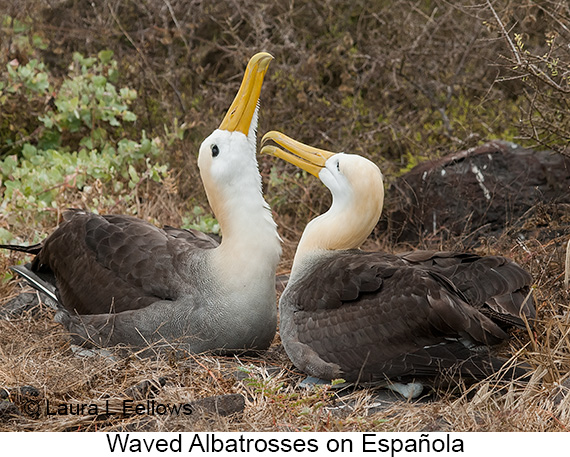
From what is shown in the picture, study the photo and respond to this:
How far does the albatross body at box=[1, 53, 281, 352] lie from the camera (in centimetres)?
395

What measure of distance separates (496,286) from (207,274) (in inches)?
54.4

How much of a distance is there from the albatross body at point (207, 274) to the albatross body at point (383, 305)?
21cm

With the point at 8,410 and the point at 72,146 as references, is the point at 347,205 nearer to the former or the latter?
the point at 8,410

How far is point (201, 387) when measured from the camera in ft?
11.8

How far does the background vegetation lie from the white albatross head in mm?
1441

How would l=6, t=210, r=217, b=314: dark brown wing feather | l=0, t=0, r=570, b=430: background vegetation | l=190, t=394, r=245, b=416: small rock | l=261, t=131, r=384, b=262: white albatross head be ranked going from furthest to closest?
l=0, t=0, r=570, b=430: background vegetation → l=6, t=210, r=217, b=314: dark brown wing feather → l=261, t=131, r=384, b=262: white albatross head → l=190, t=394, r=245, b=416: small rock

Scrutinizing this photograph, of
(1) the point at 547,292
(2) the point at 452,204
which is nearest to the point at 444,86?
(2) the point at 452,204

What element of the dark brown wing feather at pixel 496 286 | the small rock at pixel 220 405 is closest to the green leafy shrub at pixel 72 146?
the small rock at pixel 220 405

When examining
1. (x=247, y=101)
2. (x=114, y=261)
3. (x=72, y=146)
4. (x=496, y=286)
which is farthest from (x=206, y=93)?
(x=496, y=286)

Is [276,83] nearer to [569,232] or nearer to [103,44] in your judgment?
[103,44]

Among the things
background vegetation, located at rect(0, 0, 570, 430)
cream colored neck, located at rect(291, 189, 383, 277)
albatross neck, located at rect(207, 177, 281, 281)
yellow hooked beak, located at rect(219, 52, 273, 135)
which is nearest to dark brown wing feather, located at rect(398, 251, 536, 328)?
cream colored neck, located at rect(291, 189, 383, 277)

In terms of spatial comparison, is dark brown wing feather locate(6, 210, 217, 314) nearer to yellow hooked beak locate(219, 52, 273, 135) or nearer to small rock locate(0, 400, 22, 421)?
yellow hooked beak locate(219, 52, 273, 135)

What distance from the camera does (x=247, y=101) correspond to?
4164 millimetres

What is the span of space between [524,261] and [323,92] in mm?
3304
